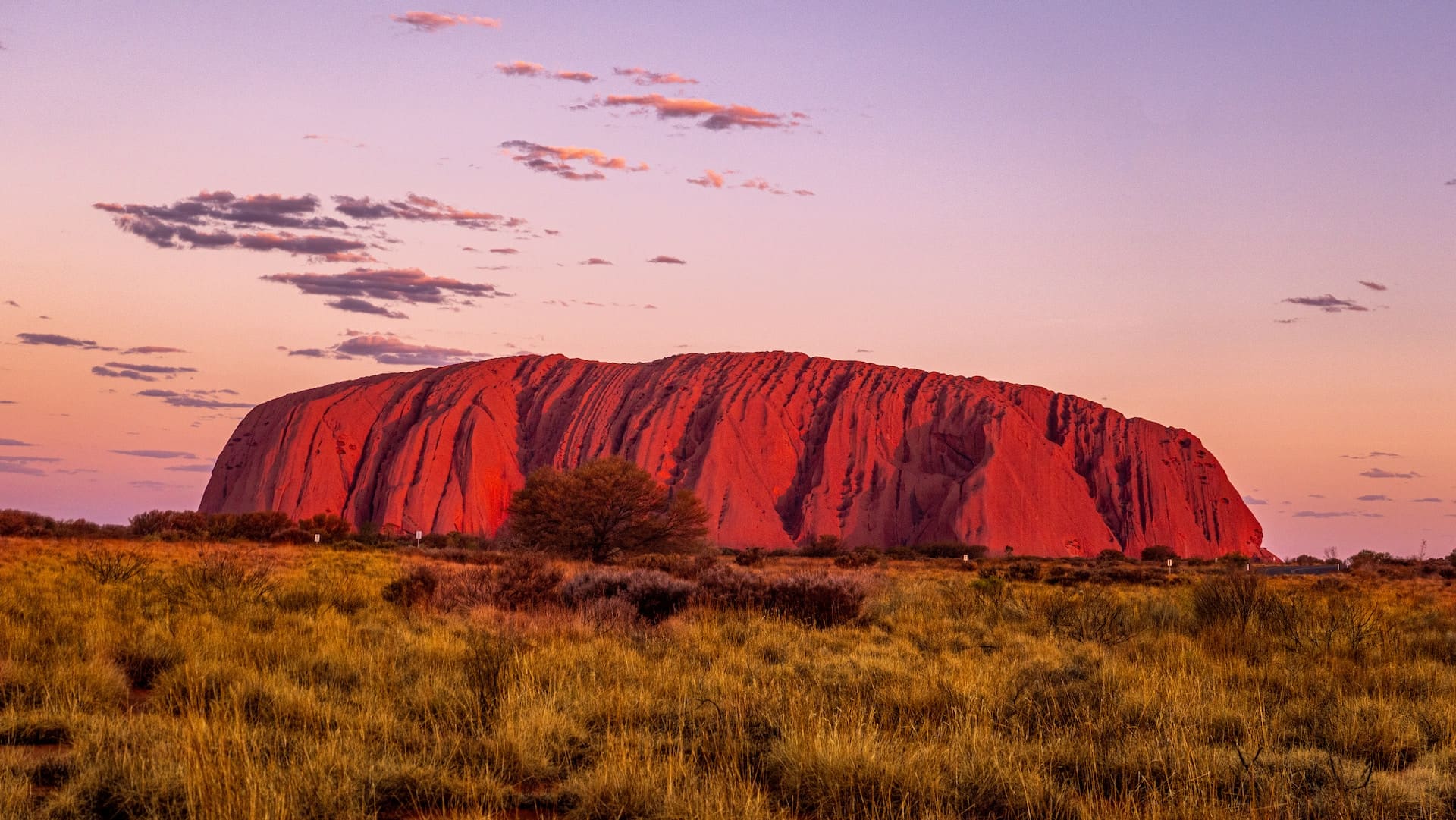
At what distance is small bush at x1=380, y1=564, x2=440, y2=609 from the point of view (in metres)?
15.0

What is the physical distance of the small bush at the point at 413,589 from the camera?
15023 millimetres

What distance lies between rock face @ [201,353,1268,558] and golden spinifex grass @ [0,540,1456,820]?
62.0 metres

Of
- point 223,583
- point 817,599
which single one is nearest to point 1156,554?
point 817,599

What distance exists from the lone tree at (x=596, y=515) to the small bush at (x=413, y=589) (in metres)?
21.1

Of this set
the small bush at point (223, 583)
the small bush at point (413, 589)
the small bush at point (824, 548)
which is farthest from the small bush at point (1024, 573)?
the small bush at point (824, 548)

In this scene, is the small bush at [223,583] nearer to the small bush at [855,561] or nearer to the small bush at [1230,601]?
the small bush at [1230,601]

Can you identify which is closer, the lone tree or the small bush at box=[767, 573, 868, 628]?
the small bush at box=[767, 573, 868, 628]

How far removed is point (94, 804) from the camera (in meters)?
5.08

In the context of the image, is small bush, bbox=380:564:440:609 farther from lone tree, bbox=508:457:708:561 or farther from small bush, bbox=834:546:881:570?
small bush, bbox=834:546:881:570

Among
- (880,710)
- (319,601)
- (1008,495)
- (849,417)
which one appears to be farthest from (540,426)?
(880,710)

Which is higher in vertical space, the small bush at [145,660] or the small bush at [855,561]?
the small bush at [145,660]

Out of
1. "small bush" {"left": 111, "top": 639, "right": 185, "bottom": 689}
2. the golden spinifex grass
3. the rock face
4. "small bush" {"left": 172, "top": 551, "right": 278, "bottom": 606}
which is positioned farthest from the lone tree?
the rock face

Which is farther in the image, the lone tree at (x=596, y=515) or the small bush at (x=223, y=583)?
the lone tree at (x=596, y=515)

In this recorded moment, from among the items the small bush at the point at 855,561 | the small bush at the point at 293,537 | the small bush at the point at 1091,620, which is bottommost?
the small bush at the point at 293,537
